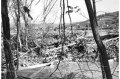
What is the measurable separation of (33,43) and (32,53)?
1.17m

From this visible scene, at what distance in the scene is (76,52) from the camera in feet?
20.5

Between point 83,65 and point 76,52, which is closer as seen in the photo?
point 83,65

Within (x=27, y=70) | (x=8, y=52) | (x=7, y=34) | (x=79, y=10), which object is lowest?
(x=27, y=70)

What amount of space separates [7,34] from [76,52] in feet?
14.1

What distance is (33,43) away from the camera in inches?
305

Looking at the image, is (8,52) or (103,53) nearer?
(103,53)

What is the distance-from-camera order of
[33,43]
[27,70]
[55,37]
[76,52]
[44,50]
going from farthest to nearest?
1. [55,37]
2. [33,43]
3. [44,50]
4. [76,52]
5. [27,70]

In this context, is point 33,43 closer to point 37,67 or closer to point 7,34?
point 37,67

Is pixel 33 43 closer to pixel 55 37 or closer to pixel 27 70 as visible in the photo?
A: pixel 55 37

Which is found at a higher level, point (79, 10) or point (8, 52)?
point (79, 10)

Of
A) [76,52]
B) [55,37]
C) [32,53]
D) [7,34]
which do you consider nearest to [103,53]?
[7,34]

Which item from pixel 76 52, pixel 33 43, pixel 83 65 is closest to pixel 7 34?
pixel 83 65

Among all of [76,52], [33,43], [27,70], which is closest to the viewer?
[27,70]

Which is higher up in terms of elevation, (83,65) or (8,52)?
(8,52)
